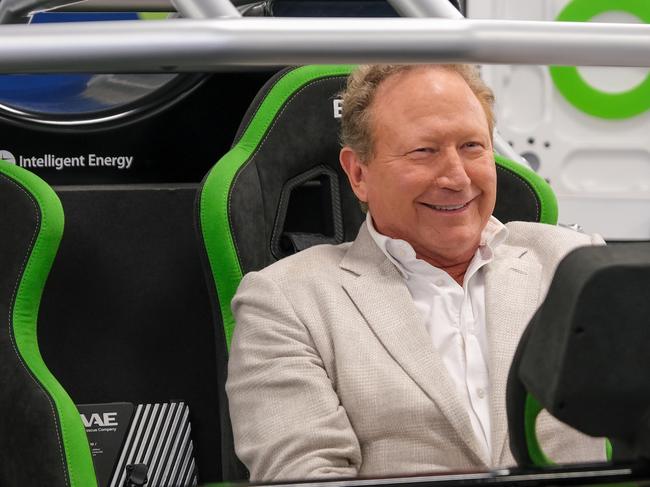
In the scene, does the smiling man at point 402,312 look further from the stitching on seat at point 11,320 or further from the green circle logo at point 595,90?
the green circle logo at point 595,90

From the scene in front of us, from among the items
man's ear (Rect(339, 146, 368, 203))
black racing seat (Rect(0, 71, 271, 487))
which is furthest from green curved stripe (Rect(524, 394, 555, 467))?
black racing seat (Rect(0, 71, 271, 487))

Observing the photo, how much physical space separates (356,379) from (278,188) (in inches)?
16.2

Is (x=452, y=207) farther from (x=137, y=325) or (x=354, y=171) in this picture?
(x=137, y=325)

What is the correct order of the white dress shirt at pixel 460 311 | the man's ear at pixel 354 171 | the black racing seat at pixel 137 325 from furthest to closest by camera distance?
1. the black racing seat at pixel 137 325
2. the man's ear at pixel 354 171
3. the white dress shirt at pixel 460 311

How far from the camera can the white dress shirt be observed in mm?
1410

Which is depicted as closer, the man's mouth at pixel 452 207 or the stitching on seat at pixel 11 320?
the stitching on seat at pixel 11 320

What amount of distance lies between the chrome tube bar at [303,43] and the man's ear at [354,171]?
0.88m

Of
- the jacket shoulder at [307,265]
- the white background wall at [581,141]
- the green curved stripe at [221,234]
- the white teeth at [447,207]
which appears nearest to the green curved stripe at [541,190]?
the white teeth at [447,207]

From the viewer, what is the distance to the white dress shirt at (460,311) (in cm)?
141

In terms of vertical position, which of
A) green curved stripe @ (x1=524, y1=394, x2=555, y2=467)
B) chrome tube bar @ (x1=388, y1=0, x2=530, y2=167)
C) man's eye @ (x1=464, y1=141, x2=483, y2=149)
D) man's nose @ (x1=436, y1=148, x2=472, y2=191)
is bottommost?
man's nose @ (x1=436, y1=148, x2=472, y2=191)

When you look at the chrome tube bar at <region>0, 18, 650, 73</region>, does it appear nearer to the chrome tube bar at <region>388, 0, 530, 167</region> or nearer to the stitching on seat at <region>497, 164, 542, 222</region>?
the chrome tube bar at <region>388, 0, 530, 167</region>

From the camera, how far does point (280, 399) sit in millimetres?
1359

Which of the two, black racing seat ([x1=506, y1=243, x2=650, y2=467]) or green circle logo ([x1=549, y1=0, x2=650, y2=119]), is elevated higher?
black racing seat ([x1=506, y1=243, x2=650, y2=467])

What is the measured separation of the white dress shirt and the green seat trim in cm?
49
